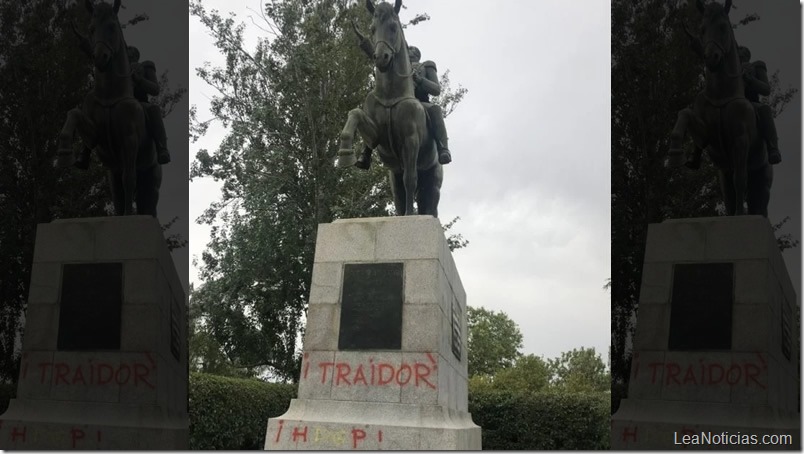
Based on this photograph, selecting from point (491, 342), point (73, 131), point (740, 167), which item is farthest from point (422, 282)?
point (491, 342)

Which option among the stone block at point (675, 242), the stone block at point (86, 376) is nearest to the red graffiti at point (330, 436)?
the stone block at point (86, 376)

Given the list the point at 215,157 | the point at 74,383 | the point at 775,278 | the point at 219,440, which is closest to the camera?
the point at 74,383

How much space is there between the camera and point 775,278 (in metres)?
10.6

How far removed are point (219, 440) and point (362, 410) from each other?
10.3 meters

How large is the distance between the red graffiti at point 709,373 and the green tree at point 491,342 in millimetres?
30562

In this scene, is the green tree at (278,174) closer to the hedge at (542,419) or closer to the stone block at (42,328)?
the hedge at (542,419)

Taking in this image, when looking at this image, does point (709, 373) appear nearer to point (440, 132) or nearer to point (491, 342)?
point (440, 132)

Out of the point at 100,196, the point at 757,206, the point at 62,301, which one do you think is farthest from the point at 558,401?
the point at 62,301

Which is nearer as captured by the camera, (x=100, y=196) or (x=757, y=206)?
(x=757, y=206)

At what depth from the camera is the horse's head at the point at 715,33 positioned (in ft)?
34.7

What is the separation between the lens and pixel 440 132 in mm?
10094

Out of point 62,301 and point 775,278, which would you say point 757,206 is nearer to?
point 775,278

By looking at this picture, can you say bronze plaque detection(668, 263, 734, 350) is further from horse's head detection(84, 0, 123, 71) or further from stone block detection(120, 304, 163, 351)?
horse's head detection(84, 0, 123, 71)

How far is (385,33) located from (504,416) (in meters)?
14.6
